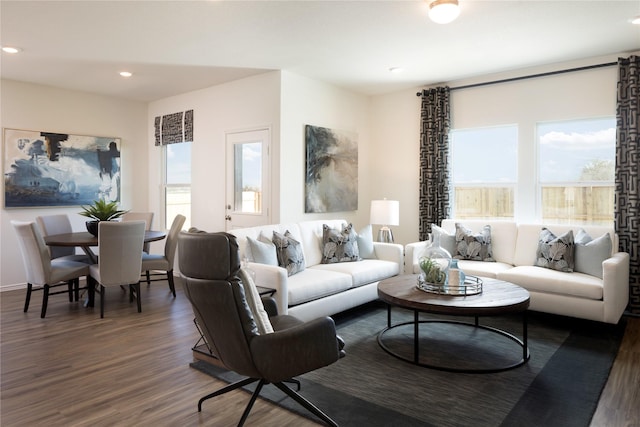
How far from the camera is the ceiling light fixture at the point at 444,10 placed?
2.96 metres

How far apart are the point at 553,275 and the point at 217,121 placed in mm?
4277

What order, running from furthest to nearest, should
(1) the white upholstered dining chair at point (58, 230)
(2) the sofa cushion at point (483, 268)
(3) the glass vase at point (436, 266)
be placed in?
(1) the white upholstered dining chair at point (58, 230) → (2) the sofa cushion at point (483, 268) → (3) the glass vase at point (436, 266)

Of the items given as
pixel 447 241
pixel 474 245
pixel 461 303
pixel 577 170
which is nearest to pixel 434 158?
pixel 447 241

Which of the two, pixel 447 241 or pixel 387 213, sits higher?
pixel 387 213

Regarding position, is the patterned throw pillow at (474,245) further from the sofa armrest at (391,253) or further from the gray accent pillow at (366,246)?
the gray accent pillow at (366,246)

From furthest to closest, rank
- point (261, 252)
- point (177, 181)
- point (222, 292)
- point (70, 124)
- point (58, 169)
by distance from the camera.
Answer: point (177, 181), point (70, 124), point (58, 169), point (261, 252), point (222, 292)

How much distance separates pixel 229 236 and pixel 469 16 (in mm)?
2704

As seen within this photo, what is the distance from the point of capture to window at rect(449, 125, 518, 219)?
5207mm

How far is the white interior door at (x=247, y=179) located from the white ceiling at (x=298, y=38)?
0.79 metres

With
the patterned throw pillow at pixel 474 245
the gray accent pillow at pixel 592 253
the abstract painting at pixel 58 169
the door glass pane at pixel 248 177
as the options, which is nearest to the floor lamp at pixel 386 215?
the patterned throw pillow at pixel 474 245

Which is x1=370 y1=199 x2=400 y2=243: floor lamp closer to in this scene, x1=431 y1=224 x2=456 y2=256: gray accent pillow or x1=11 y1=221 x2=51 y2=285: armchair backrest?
x1=431 y1=224 x2=456 y2=256: gray accent pillow

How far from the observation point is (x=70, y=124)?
5859 millimetres

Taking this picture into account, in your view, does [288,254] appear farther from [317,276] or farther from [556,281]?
[556,281]

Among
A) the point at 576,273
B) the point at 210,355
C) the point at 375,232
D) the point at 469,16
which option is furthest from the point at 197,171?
the point at 576,273
